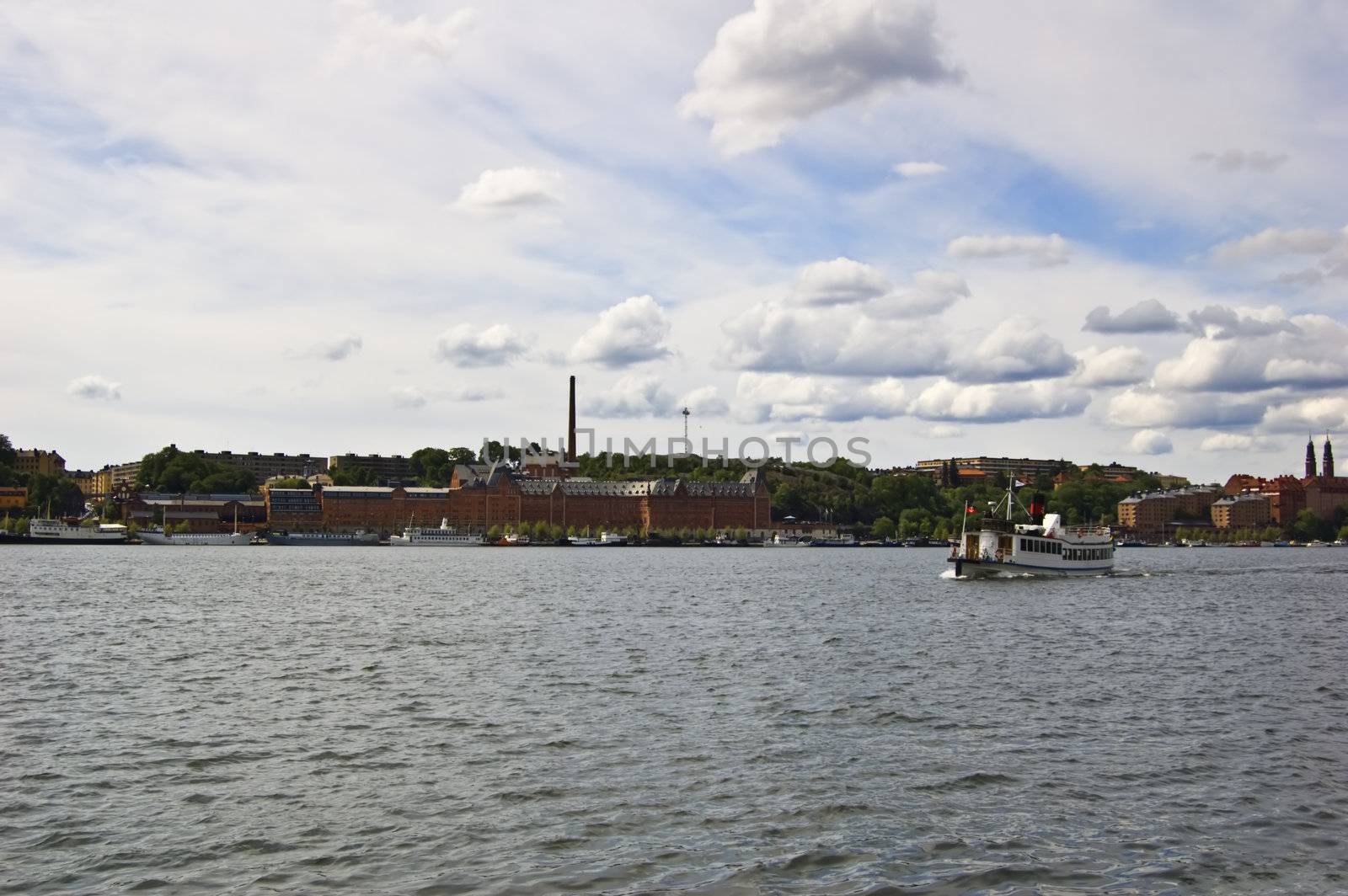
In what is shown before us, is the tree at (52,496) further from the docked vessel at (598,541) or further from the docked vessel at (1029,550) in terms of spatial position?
the docked vessel at (1029,550)

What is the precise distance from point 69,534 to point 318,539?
122ft

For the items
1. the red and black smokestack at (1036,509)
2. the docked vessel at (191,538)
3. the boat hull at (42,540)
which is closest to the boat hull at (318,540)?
the docked vessel at (191,538)

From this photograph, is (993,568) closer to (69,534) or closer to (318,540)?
(69,534)

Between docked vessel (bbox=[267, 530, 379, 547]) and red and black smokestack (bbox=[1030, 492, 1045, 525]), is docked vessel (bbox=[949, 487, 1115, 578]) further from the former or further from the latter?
docked vessel (bbox=[267, 530, 379, 547])

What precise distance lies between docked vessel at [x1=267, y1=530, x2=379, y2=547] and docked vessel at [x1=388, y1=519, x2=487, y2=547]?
3.82 metres

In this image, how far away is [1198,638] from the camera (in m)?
38.8

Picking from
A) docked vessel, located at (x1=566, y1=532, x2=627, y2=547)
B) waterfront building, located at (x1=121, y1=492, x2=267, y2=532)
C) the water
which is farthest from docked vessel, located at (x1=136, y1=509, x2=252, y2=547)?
the water

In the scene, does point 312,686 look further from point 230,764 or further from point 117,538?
point 117,538

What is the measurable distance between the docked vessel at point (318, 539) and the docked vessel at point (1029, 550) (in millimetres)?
127405

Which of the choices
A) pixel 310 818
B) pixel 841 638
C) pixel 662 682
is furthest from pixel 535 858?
pixel 841 638

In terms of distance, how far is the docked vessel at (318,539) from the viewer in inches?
7274

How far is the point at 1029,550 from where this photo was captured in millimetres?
74062

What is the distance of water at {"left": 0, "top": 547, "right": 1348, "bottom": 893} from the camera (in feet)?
44.1

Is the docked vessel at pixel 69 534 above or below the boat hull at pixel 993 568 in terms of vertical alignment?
above
